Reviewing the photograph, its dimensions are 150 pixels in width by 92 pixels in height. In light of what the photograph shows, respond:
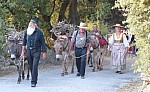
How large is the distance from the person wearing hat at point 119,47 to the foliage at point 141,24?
652 centimetres

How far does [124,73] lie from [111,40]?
1.43 m

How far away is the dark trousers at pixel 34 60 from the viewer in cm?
1273

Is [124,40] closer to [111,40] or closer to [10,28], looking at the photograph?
[111,40]

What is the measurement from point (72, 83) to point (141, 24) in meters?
4.24

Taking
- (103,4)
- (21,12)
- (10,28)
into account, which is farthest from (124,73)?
(103,4)

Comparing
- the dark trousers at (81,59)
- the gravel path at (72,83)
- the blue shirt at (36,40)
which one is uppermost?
the blue shirt at (36,40)

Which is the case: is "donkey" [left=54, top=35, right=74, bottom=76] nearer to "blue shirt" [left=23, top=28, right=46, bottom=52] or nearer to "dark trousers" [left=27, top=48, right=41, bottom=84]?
"dark trousers" [left=27, top=48, right=41, bottom=84]

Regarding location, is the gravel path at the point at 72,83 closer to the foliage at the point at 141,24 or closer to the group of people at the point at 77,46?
the group of people at the point at 77,46

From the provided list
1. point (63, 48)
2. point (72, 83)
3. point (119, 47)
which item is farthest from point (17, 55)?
point (119, 47)

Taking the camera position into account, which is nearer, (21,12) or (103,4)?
(21,12)

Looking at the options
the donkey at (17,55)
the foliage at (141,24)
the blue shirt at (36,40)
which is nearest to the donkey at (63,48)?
the donkey at (17,55)

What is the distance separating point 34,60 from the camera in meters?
12.8

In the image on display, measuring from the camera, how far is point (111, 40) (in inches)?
680

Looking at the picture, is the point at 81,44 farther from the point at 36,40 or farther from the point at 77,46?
the point at 36,40
